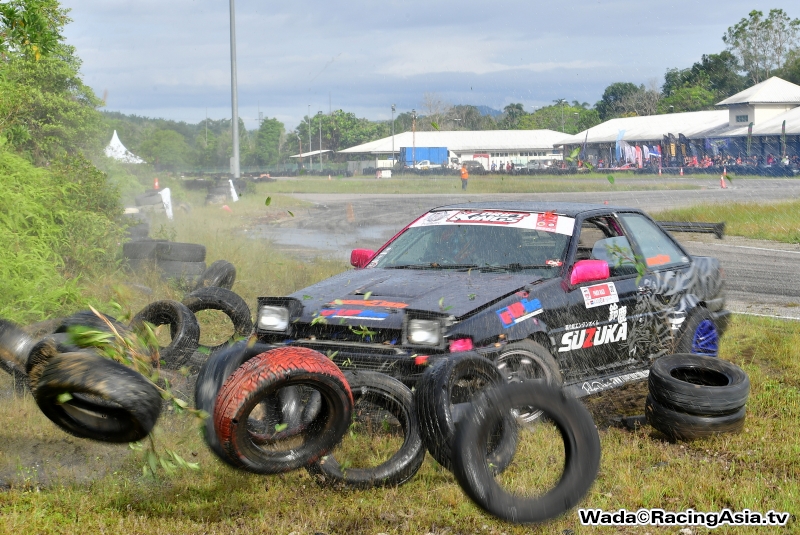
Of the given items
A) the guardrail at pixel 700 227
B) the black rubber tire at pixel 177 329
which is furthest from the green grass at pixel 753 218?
the black rubber tire at pixel 177 329

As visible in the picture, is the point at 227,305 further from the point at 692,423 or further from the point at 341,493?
the point at 692,423

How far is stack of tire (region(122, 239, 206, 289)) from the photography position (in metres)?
10.2

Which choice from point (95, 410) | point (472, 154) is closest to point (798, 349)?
point (95, 410)

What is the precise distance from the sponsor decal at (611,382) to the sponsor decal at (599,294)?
0.51m

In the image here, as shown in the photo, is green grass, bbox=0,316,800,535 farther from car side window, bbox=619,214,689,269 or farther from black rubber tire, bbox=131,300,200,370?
car side window, bbox=619,214,689,269

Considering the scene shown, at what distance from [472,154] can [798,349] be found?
72.2 meters

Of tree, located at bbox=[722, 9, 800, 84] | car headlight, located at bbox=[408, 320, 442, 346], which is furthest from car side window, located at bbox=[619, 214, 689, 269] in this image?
tree, located at bbox=[722, 9, 800, 84]

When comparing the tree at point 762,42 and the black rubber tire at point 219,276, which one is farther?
the tree at point 762,42

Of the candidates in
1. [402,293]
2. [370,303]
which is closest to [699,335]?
[402,293]

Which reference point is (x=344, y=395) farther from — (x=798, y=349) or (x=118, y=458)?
(x=798, y=349)

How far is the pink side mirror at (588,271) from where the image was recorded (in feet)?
18.1

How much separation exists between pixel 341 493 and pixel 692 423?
2.23m

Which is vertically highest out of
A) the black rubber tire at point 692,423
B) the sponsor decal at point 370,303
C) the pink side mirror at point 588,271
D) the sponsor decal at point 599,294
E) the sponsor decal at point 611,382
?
the pink side mirror at point 588,271

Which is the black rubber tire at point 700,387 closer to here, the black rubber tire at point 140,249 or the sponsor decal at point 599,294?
the sponsor decal at point 599,294
